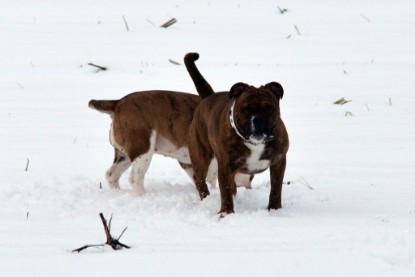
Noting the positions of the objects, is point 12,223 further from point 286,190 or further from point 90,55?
point 90,55

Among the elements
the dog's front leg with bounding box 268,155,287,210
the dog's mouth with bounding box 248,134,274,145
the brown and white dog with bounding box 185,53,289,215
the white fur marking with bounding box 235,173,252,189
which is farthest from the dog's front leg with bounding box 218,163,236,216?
the white fur marking with bounding box 235,173,252,189

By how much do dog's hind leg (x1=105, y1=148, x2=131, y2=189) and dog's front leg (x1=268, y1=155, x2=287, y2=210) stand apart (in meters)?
1.98

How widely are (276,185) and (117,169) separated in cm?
205

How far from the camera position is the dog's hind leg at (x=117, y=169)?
852 cm

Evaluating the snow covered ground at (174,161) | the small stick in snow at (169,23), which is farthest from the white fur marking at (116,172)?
the small stick in snow at (169,23)

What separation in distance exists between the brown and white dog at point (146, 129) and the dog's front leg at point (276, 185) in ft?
4.43

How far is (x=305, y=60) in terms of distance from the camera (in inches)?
571

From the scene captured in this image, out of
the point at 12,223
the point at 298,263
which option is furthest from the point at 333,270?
the point at 12,223

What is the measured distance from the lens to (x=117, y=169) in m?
8.56

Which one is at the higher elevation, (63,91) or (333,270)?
(333,270)

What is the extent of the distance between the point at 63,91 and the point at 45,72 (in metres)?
1.15

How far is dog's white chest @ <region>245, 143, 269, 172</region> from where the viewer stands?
22.5ft

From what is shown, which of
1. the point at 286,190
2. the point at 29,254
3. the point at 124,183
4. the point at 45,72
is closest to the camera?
the point at 29,254

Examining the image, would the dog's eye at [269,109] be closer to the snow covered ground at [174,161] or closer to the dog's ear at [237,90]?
the dog's ear at [237,90]
